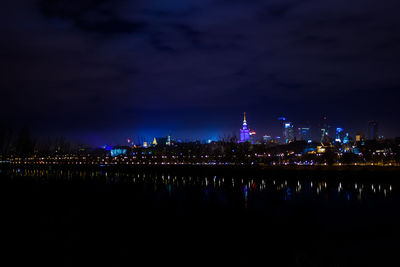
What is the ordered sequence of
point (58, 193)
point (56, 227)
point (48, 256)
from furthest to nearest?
point (58, 193)
point (56, 227)
point (48, 256)

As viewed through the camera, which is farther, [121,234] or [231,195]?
[231,195]

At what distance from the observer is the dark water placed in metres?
12.1

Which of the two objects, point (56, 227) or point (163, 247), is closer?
point (163, 247)

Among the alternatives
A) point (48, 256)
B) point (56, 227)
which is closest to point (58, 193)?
point (56, 227)

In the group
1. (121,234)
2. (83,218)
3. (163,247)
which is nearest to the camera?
(163,247)

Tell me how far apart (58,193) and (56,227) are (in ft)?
44.6

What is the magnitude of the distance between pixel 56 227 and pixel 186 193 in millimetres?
15428

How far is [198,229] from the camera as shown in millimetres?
16203

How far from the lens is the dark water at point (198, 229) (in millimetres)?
12141

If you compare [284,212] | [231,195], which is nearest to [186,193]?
[231,195]

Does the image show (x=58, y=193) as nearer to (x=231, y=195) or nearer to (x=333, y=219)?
(x=231, y=195)

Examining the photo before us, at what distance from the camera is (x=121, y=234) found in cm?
1517

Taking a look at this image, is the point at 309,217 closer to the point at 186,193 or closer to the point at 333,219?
the point at 333,219

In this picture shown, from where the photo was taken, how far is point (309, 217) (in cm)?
2028
